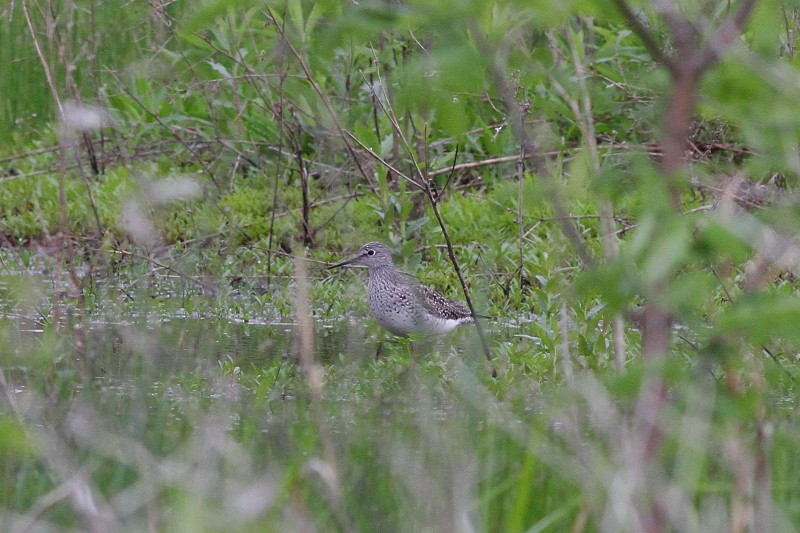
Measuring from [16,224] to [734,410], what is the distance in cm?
678

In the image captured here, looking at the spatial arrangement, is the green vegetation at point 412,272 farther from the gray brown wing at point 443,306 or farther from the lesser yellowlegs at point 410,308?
the gray brown wing at point 443,306

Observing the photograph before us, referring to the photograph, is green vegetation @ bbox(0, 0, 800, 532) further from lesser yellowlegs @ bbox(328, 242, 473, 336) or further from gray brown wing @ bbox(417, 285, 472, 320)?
gray brown wing @ bbox(417, 285, 472, 320)

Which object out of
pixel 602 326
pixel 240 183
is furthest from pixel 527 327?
pixel 240 183

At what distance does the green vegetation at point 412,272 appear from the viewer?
3.08m

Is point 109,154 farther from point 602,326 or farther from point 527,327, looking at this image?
point 602,326

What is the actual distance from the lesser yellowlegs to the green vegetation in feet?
0.48

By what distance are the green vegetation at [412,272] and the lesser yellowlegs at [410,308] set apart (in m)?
0.15

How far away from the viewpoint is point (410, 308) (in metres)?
7.43

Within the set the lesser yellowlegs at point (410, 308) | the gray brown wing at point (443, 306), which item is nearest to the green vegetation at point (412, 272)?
the lesser yellowlegs at point (410, 308)

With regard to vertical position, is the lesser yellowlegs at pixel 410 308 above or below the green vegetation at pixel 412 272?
below

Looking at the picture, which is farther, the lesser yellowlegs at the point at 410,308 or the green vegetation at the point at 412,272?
the lesser yellowlegs at the point at 410,308

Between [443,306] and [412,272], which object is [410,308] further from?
[412,272]

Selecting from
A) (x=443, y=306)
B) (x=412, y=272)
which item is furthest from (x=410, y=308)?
(x=412, y=272)

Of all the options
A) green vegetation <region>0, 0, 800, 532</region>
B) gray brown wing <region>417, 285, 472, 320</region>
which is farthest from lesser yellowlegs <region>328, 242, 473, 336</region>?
green vegetation <region>0, 0, 800, 532</region>
